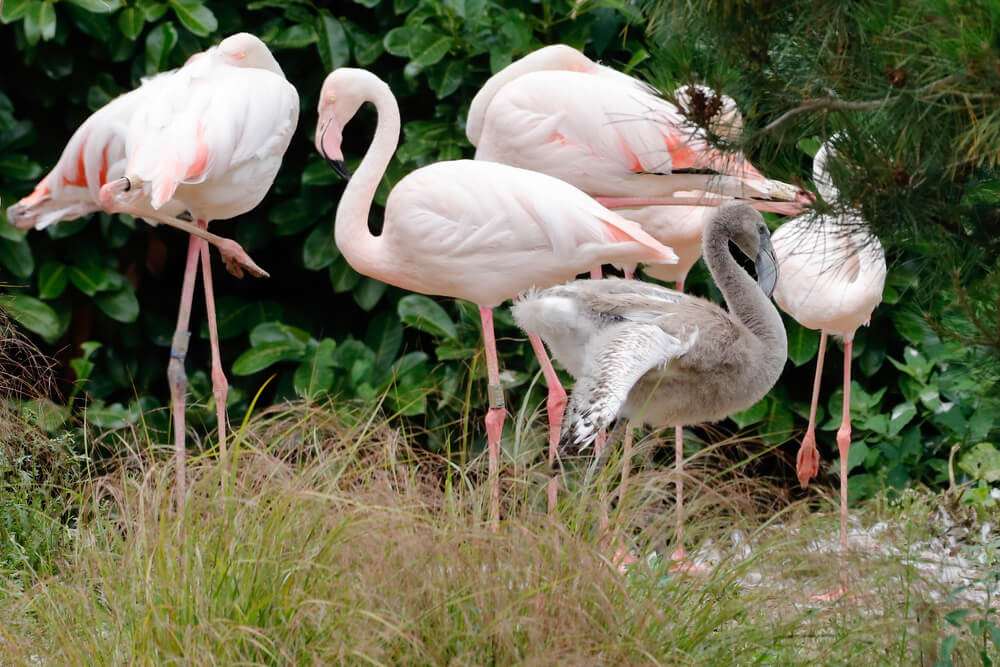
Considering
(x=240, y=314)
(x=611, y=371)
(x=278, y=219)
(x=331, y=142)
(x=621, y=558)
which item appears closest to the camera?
(x=621, y=558)

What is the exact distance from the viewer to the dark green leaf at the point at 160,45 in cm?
489

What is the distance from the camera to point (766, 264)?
3.81m

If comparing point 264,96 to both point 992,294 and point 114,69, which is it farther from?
point 992,294

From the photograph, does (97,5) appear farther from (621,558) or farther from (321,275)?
(621,558)

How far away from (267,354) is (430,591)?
7.92 feet

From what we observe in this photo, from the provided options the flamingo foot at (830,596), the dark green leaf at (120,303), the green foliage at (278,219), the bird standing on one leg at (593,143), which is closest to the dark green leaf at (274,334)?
the green foliage at (278,219)

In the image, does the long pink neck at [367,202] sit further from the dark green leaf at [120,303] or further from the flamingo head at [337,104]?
the dark green leaf at [120,303]

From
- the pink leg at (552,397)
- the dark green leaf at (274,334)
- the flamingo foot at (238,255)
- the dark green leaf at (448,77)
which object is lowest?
the dark green leaf at (274,334)

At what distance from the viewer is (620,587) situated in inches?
102

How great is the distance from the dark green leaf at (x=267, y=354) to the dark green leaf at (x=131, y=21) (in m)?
1.22

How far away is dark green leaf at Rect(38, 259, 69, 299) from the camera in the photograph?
500 cm

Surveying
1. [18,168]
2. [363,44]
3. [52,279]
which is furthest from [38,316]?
[363,44]

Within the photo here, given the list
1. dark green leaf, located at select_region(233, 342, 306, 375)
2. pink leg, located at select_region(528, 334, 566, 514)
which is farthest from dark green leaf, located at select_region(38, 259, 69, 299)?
pink leg, located at select_region(528, 334, 566, 514)

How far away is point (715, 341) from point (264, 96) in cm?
156
